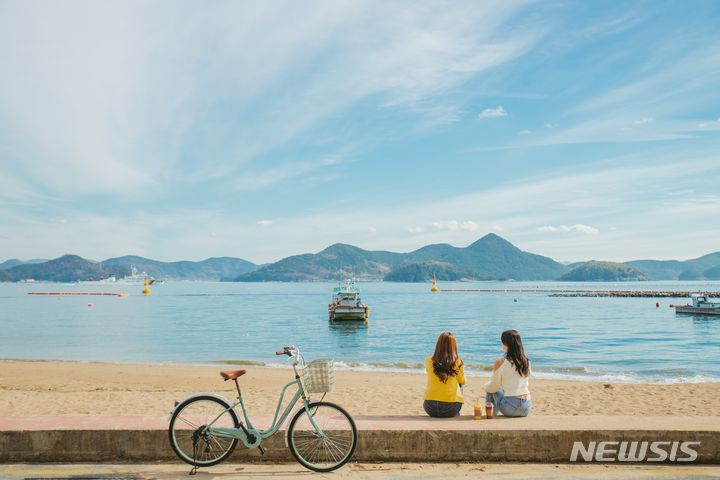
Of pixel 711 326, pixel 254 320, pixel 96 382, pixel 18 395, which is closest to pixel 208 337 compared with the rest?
pixel 254 320

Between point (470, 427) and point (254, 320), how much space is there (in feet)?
206

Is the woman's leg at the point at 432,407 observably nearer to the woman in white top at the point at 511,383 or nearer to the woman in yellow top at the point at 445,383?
the woman in yellow top at the point at 445,383

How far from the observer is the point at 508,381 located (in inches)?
318

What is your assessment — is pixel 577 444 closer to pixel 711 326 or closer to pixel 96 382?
pixel 96 382

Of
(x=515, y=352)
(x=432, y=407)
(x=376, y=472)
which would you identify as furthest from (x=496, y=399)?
(x=376, y=472)

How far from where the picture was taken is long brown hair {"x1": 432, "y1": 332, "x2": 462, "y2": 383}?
794 centimetres

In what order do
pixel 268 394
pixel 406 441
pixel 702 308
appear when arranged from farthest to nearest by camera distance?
pixel 702 308
pixel 268 394
pixel 406 441

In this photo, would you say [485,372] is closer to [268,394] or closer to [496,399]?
[268,394]

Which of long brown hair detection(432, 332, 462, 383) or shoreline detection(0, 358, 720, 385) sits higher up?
long brown hair detection(432, 332, 462, 383)

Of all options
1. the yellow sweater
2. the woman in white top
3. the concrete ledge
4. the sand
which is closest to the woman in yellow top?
the yellow sweater

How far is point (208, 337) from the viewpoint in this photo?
47344mm

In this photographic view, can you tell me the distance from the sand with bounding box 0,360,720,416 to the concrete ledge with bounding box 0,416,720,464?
15.5ft

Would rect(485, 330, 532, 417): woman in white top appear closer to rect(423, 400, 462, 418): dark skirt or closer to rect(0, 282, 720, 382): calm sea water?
rect(423, 400, 462, 418): dark skirt

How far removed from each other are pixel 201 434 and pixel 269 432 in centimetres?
78
